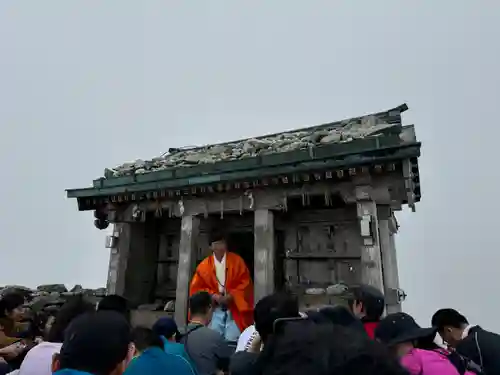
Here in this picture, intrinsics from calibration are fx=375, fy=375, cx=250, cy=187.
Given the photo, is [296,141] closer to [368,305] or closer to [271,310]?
[368,305]

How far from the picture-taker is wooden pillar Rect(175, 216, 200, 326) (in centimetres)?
857

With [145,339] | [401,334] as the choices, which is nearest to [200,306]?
[145,339]

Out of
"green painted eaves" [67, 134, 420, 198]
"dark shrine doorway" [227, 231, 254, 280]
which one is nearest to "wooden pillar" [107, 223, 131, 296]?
"green painted eaves" [67, 134, 420, 198]

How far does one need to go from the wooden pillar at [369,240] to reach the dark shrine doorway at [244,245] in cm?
358

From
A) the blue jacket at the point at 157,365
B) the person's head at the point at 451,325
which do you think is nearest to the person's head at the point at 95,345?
the blue jacket at the point at 157,365

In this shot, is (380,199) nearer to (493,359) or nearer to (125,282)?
(493,359)

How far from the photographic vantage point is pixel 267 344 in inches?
51.4

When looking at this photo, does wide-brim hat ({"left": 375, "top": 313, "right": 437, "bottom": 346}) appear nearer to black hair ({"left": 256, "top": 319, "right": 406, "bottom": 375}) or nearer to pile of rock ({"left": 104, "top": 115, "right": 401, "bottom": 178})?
black hair ({"left": 256, "top": 319, "right": 406, "bottom": 375})

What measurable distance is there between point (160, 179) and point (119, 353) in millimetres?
7285

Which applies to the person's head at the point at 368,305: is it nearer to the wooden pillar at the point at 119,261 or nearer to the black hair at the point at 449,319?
the black hair at the point at 449,319

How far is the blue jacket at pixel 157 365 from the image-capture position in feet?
8.74

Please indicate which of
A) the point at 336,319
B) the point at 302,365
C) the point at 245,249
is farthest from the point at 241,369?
the point at 245,249

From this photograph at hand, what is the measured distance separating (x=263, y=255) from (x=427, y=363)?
5.34m

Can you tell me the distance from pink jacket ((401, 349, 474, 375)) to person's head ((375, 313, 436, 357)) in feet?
0.23
